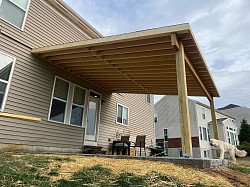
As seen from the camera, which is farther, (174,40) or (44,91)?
(44,91)

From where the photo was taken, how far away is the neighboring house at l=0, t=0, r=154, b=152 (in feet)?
17.7

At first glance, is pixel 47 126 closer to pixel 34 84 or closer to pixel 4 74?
pixel 34 84

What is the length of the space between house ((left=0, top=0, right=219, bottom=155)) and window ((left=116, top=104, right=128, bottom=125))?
1.31m

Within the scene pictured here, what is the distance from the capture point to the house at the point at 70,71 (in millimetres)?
5059

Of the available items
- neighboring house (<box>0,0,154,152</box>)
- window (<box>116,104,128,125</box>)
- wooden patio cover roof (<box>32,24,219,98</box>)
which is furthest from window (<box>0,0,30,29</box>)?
window (<box>116,104,128,125</box>)

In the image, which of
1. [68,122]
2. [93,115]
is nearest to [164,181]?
[68,122]

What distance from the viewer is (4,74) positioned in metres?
5.36

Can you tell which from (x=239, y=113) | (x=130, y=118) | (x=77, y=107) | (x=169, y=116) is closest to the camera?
(x=77, y=107)

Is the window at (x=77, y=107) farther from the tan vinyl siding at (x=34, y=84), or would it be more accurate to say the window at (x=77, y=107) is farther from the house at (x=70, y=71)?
the tan vinyl siding at (x=34, y=84)

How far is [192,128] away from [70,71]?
17.6m

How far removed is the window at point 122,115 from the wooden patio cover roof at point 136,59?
231 cm

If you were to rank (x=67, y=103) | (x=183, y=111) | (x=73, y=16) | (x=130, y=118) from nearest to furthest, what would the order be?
1. (x=183, y=111)
2. (x=67, y=103)
3. (x=73, y=16)
4. (x=130, y=118)

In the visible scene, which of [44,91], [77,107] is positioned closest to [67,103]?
[77,107]

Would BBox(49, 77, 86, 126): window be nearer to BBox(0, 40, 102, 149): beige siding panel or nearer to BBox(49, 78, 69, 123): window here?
BBox(49, 78, 69, 123): window
